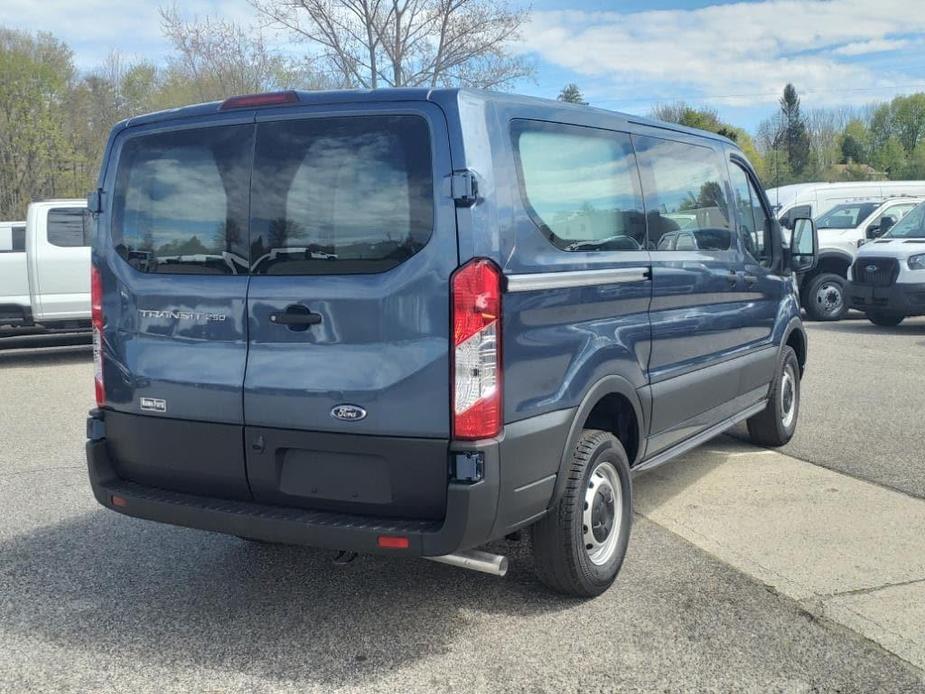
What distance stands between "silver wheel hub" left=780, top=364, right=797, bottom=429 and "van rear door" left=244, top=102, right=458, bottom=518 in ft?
14.0

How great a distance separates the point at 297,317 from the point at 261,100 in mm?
910

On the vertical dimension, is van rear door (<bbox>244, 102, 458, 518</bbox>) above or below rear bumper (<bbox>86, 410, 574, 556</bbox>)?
above

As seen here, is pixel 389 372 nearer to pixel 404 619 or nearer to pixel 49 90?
pixel 404 619

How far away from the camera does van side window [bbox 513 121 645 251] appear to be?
376 cm

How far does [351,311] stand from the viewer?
347 cm

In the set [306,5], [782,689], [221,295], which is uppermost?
[306,5]

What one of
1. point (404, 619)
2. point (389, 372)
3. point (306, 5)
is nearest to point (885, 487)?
point (404, 619)

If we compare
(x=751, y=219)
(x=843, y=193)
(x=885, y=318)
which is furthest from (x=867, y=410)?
(x=843, y=193)

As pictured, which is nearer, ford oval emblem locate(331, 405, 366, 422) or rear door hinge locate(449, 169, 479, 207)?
rear door hinge locate(449, 169, 479, 207)

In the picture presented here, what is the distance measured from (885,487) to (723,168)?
2217mm

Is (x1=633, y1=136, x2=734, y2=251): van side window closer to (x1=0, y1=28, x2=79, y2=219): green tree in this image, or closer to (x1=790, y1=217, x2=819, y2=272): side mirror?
(x1=790, y1=217, x2=819, y2=272): side mirror

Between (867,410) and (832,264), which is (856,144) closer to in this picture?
(832,264)

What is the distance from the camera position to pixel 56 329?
12.5 m

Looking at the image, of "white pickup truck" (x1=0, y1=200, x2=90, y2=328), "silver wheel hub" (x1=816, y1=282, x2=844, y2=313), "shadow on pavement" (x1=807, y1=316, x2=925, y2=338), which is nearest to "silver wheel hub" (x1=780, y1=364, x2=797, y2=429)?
"shadow on pavement" (x1=807, y1=316, x2=925, y2=338)
